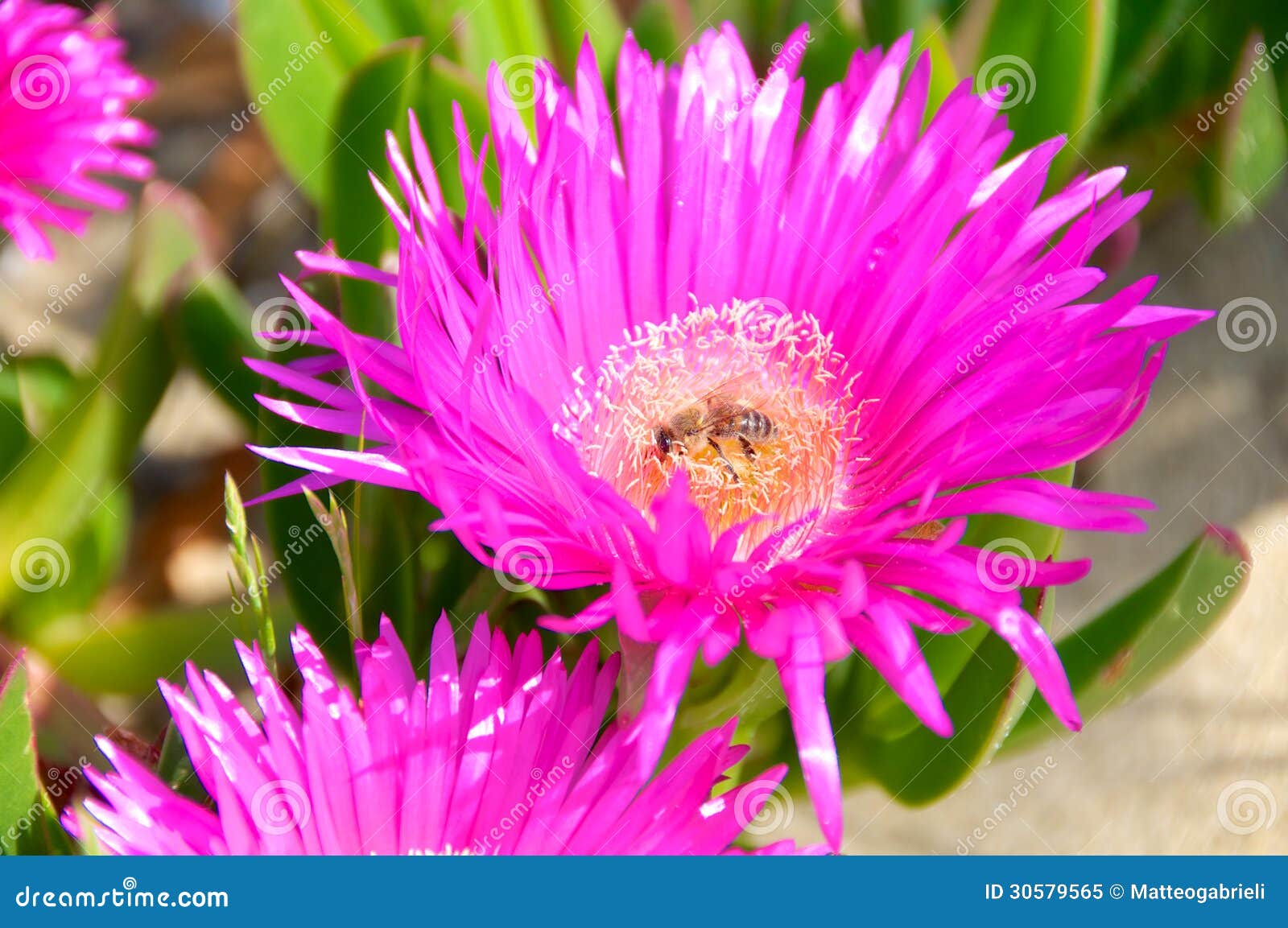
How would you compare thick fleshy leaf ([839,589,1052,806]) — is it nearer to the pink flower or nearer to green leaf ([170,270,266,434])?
the pink flower

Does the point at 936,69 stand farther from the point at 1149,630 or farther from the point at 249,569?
the point at 249,569

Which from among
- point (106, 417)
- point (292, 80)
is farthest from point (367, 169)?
point (106, 417)

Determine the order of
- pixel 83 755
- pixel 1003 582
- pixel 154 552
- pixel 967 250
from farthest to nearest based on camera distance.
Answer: pixel 154 552, pixel 83 755, pixel 967 250, pixel 1003 582

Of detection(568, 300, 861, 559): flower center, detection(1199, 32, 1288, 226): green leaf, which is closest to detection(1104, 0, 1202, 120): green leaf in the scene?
detection(1199, 32, 1288, 226): green leaf

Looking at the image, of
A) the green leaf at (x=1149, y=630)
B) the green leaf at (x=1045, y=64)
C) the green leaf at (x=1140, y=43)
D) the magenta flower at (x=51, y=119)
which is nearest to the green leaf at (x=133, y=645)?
the magenta flower at (x=51, y=119)

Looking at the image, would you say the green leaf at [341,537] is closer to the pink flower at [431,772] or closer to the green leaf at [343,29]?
the pink flower at [431,772]
